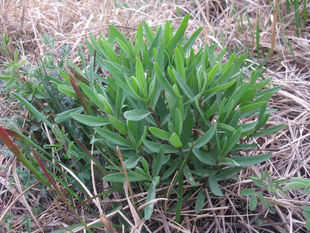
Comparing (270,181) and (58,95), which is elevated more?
(58,95)

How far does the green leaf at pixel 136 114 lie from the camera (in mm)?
1185

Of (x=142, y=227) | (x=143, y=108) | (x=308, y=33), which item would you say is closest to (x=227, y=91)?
(x=143, y=108)

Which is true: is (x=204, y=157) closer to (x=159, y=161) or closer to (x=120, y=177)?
(x=159, y=161)

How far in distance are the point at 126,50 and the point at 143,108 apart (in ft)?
0.93

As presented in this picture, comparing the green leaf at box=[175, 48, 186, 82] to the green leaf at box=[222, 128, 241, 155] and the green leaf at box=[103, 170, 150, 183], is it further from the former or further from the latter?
the green leaf at box=[103, 170, 150, 183]

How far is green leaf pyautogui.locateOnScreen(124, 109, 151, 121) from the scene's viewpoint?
1185 mm

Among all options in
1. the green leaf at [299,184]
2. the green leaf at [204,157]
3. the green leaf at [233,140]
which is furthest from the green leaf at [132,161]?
the green leaf at [299,184]

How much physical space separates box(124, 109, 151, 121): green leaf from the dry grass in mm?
413

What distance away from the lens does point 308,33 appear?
2.42 m

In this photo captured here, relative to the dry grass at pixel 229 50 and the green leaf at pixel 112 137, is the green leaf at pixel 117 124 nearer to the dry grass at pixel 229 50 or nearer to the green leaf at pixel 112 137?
the green leaf at pixel 112 137

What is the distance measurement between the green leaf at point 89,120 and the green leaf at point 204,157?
37 centimetres

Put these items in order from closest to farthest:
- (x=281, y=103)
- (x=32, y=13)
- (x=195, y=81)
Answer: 1. (x=195, y=81)
2. (x=281, y=103)
3. (x=32, y=13)

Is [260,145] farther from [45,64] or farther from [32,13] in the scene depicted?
[32,13]

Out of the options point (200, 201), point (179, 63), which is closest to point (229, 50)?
point (179, 63)
